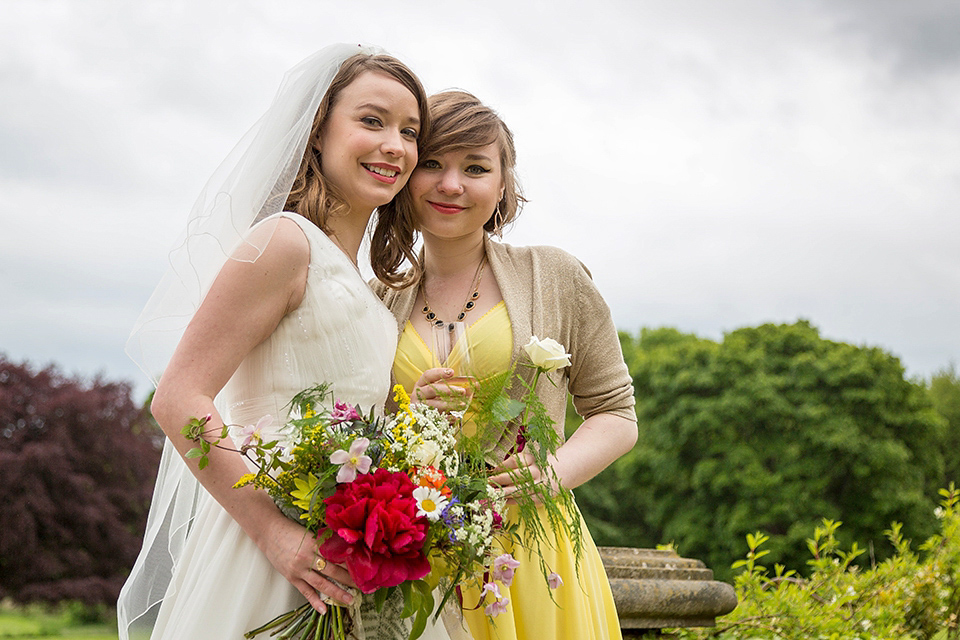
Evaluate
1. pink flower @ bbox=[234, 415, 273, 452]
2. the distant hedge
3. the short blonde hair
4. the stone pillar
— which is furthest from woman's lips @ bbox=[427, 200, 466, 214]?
the distant hedge

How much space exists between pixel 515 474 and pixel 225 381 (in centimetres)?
101

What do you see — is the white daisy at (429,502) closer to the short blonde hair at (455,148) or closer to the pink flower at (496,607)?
the pink flower at (496,607)

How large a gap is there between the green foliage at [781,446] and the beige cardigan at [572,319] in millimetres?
22362

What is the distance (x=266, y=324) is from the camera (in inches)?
105

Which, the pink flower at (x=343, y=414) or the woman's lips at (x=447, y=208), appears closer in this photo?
the pink flower at (x=343, y=414)

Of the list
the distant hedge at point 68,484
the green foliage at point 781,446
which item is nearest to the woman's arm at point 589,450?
the green foliage at point 781,446

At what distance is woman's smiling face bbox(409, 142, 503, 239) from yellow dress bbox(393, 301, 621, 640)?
411mm

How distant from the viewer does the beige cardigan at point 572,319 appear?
3564mm

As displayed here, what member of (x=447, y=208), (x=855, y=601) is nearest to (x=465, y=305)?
(x=447, y=208)

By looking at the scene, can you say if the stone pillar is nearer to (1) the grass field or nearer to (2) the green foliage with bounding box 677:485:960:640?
(2) the green foliage with bounding box 677:485:960:640

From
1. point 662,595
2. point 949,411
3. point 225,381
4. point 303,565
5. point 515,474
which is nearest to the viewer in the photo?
point 303,565

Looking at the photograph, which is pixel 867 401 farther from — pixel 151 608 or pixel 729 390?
Result: pixel 151 608

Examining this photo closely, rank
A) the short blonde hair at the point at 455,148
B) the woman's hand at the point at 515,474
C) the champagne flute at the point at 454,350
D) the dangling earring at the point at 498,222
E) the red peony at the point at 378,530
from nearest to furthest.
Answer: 1. the red peony at the point at 378,530
2. the woman's hand at the point at 515,474
3. the champagne flute at the point at 454,350
4. the short blonde hair at the point at 455,148
5. the dangling earring at the point at 498,222

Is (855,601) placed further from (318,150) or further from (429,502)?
(318,150)
